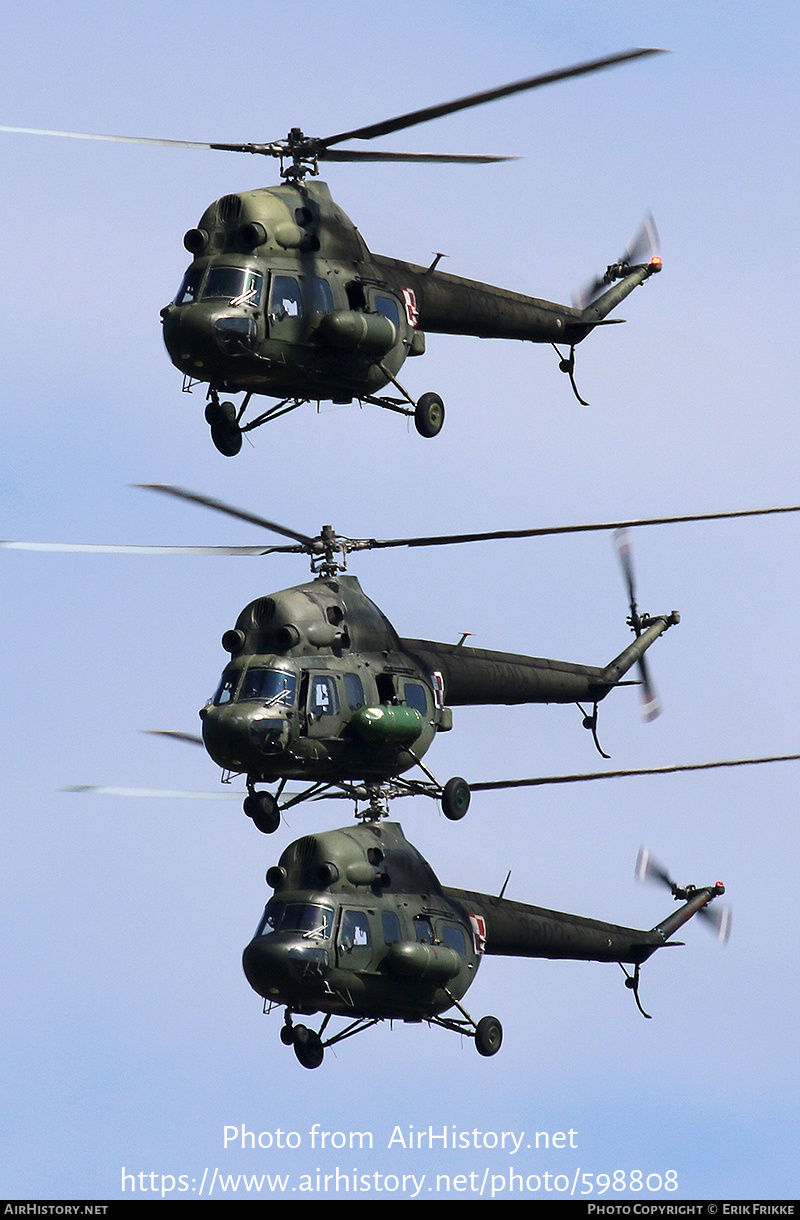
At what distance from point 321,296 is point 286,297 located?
0.79 metres

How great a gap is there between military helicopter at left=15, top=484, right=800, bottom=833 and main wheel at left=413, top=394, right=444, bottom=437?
6.44 ft

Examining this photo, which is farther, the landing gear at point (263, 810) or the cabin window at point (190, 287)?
the landing gear at point (263, 810)

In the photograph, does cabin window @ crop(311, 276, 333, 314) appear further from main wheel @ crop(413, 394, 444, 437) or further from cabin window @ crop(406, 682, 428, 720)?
cabin window @ crop(406, 682, 428, 720)

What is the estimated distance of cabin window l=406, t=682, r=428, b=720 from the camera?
52.6 meters

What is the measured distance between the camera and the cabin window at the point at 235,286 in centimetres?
4819

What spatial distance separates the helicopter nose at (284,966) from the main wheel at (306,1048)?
1.90 meters

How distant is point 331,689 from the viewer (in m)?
50.6

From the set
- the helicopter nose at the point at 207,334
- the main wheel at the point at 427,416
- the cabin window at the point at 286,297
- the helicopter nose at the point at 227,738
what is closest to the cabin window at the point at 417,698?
the helicopter nose at the point at 227,738

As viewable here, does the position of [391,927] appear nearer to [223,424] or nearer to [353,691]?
[353,691]

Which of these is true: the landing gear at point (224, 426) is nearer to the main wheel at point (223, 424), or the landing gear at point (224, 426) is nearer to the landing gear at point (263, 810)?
the main wheel at point (223, 424)

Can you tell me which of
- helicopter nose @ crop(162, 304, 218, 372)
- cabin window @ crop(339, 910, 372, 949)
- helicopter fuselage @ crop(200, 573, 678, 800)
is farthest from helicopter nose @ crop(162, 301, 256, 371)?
cabin window @ crop(339, 910, 372, 949)

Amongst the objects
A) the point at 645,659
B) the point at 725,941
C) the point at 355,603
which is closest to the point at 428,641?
the point at 355,603

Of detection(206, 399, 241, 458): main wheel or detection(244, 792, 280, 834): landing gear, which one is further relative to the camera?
detection(244, 792, 280, 834): landing gear
